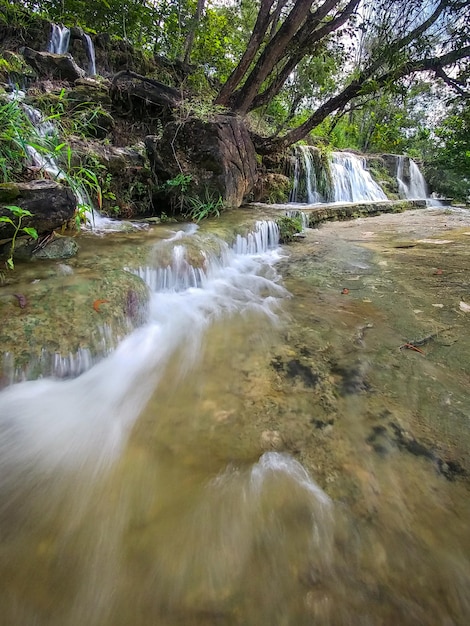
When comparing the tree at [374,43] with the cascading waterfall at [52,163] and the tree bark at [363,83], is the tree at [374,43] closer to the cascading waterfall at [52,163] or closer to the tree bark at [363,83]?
the tree bark at [363,83]

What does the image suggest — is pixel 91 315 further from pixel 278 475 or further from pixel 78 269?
pixel 278 475

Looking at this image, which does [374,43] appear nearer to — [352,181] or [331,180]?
[331,180]

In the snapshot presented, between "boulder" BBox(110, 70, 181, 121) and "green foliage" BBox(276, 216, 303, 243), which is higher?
"boulder" BBox(110, 70, 181, 121)

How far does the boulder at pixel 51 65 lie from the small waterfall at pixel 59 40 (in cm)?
199

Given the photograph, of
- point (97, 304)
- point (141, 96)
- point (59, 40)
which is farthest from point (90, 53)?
point (97, 304)

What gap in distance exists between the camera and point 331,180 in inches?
407

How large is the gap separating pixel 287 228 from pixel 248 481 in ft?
16.2

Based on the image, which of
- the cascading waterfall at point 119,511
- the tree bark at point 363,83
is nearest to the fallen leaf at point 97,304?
the cascading waterfall at point 119,511

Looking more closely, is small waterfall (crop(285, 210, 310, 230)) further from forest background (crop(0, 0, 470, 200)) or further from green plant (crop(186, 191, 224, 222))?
forest background (crop(0, 0, 470, 200))

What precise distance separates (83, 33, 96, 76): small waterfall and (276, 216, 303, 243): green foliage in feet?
25.2

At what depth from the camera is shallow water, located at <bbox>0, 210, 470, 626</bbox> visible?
0.94 meters

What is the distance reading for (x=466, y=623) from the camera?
0.86 meters

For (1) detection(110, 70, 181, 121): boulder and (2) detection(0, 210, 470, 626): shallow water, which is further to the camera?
(1) detection(110, 70, 181, 121): boulder

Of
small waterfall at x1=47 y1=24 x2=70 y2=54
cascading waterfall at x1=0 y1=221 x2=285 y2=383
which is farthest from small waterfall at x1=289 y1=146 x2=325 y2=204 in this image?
small waterfall at x1=47 y1=24 x2=70 y2=54
